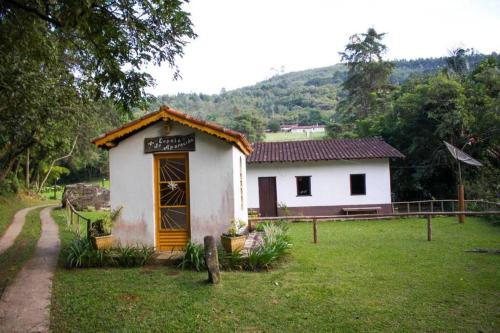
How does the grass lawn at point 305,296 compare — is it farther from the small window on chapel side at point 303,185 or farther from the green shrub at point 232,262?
the small window on chapel side at point 303,185

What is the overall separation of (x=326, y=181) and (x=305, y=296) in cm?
1303

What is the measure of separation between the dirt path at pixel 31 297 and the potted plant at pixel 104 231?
111 centimetres

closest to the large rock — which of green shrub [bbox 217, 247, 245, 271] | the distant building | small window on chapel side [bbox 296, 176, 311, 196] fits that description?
small window on chapel side [bbox 296, 176, 311, 196]

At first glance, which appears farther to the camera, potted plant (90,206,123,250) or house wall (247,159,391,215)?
house wall (247,159,391,215)

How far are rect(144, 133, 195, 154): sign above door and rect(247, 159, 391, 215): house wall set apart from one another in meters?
10.1

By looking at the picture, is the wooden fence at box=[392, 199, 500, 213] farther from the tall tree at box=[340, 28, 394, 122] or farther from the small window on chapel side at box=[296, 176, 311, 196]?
the tall tree at box=[340, 28, 394, 122]

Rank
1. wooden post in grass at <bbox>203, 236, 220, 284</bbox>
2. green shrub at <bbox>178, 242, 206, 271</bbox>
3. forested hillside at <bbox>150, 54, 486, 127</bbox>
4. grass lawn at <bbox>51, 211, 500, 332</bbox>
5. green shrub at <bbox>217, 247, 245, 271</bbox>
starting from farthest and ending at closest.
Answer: forested hillside at <bbox>150, 54, 486, 127</bbox> < green shrub at <bbox>217, 247, 245, 271</bbox> < green shrub at <bbox>178, 242, 206, 271</bbox> < wooden post in grass at <bbox>203, 236, 220, 284</bbox> < grass lawn at <bbox>51, 211, 500, 332</bbox>

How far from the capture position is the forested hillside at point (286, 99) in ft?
244

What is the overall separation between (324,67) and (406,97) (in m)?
114

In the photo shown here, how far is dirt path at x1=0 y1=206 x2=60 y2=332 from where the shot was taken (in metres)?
5.71

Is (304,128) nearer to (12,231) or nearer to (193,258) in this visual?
(12,231)

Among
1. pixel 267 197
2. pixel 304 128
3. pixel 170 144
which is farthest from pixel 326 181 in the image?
pixel 304 128

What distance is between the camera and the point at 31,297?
22.7 feet

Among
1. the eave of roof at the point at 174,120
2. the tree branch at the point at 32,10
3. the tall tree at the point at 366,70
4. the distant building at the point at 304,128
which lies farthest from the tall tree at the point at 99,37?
the distant building at the point at 304,128
